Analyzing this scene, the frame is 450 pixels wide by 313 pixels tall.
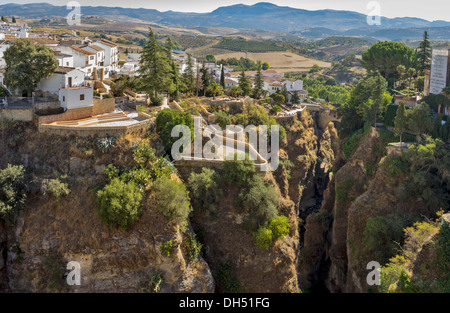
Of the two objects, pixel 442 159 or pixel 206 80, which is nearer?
pixel 442 159

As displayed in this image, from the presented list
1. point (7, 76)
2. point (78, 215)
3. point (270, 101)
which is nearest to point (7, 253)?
point (78, 215)

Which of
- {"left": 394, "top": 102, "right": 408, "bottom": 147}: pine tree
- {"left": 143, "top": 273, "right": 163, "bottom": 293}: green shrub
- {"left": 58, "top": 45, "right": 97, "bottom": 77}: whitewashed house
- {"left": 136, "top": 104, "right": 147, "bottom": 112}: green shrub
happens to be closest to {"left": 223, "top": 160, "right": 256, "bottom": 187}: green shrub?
{"left": 143, "top": 273, "right": 163, "bottom": 293}: green shrub

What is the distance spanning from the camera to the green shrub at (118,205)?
1989cm

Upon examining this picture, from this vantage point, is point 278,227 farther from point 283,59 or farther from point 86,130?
point 283,59

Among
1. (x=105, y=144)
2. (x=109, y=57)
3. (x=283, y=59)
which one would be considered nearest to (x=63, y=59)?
(x=109, y=57)

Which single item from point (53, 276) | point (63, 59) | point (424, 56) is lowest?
point (53, 276)

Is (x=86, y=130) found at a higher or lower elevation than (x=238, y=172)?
higher

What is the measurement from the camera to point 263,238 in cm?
2264

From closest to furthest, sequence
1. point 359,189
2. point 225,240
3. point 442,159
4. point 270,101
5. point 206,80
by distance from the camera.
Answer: point 225,240
point 442,159
point 359,189
point 206,80
point 270,101

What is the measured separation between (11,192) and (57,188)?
238 cm

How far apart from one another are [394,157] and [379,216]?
4797 mm

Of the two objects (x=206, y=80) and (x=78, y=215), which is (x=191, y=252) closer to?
(x=78, y=215)

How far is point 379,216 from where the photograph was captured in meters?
25.1

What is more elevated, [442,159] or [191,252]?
[442,159]
